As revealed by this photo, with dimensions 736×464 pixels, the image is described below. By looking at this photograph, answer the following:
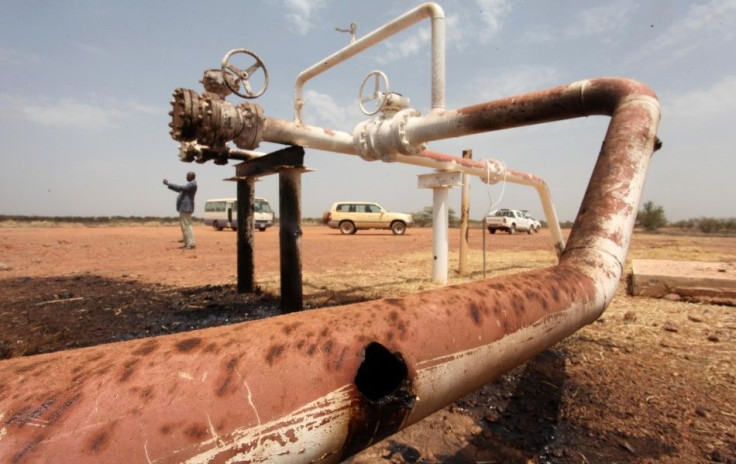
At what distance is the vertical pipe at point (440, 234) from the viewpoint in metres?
5.93

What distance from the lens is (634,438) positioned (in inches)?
77.7

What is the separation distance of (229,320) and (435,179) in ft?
11.4

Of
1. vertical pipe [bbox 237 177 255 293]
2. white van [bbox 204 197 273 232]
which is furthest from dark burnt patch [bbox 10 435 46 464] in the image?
white van [bbox 204 197 273 232]

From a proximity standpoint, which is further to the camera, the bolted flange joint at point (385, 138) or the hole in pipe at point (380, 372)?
the bolted flange joint at point (385, 138)

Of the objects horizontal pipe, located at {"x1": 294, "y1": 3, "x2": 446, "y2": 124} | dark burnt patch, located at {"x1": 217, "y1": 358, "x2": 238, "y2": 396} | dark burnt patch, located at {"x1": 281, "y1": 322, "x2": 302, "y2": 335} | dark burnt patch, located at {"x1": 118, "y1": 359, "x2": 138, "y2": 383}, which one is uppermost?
horizontal pipe, located at {"x1": 294, "y1": 3, "x2": 446, "y2": 124}

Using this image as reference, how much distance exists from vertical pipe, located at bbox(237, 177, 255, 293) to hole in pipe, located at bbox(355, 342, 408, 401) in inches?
200

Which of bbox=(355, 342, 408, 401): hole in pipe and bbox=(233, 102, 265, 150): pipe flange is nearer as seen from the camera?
bbox=(355, 342, 408, 401): hole in pipe

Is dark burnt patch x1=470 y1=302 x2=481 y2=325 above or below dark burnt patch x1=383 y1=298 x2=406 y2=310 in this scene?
below

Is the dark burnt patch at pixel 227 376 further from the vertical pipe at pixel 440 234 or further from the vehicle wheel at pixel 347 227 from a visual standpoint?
the vehicle wheel at pixel 347 227

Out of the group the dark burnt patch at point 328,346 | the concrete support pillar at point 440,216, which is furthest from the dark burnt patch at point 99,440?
the concrete support pillar at point 440,216

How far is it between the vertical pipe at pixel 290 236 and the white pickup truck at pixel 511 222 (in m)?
24.2

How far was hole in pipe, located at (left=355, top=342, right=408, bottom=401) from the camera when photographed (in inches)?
21.3

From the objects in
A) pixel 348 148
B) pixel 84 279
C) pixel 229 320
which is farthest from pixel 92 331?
pixel 84 279

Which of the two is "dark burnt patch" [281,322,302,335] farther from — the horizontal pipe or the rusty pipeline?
the horizontal pipe
